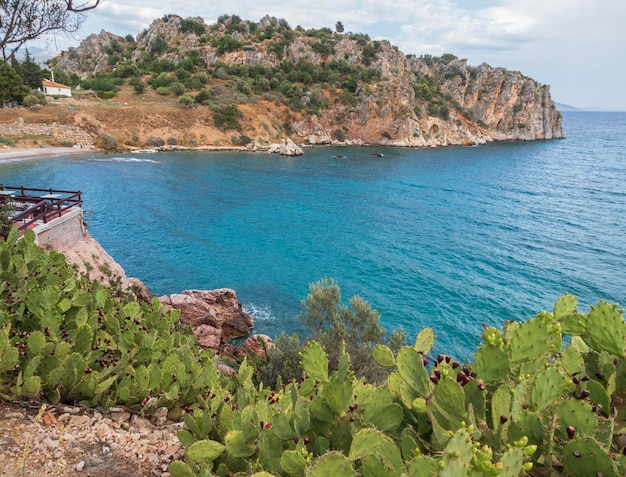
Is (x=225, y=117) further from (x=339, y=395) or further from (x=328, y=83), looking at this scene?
(x=339, y=395)

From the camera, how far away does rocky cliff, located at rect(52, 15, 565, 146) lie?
8356cm

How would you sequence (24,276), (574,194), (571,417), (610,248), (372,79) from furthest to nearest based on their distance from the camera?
(372,79), (574,194), (610,248), (24,276), (571,417)

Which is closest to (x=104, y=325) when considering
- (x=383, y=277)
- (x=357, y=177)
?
(x=383, y=277)

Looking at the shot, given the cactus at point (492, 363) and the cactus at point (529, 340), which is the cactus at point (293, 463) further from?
the cactus at point (529, 340)

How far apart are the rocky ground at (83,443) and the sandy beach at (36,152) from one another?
52859mm

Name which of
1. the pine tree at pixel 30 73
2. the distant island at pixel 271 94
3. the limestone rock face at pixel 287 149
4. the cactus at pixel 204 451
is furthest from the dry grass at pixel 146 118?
the cactus at pixel 204 451

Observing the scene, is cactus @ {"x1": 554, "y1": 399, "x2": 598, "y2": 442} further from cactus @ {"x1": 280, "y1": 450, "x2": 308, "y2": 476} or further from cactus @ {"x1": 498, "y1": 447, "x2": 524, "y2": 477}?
cactus @ {"x1": 280, "y1": 450, "x2": 308, "y2": 476}

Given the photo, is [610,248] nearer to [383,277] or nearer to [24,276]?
[383,277]

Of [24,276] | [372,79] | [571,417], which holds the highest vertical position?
[372,79]

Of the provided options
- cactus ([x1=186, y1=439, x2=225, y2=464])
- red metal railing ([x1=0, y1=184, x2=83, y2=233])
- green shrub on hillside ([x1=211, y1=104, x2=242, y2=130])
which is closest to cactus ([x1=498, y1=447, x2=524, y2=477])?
cactus ([x1=186, y1=439, x2=225, y2=464])

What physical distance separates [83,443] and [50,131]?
66.4 meters

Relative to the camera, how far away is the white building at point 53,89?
6719 centimetres

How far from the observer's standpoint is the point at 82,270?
51.9 feet

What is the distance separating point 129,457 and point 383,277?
2170cm
